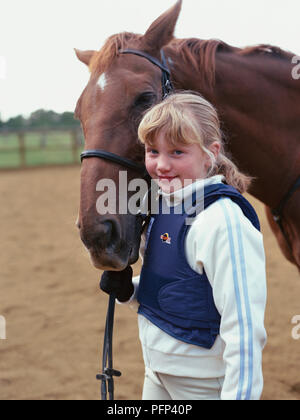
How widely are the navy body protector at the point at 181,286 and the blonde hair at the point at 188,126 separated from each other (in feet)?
0.44

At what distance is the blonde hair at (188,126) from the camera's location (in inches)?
48.7

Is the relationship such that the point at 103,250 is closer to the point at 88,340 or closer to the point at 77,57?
the point at 77,57

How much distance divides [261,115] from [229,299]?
53.5 inches

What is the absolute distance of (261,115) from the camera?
7.17 ft


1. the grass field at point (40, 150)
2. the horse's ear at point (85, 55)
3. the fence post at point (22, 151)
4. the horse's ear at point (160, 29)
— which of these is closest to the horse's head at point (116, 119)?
the horse's ear at point (160, 29)

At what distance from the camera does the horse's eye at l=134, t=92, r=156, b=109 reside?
1.61 m

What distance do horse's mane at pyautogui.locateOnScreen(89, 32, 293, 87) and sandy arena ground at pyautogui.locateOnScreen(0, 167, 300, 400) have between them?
173cm

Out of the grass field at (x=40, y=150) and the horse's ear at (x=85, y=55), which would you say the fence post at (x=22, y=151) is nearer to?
the grass field at (x=40, y=150)

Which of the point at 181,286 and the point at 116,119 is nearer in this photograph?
the point at 181,286

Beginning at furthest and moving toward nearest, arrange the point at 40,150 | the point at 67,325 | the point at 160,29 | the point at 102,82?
1. the point at 40,150
2. the point at 67,325
3. the point at 160,29
4. the point at 102,82

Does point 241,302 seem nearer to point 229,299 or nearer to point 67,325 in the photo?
point 229,299

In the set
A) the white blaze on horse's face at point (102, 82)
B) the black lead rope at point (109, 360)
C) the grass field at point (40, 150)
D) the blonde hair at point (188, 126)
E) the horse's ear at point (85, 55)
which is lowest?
the grass field at point (40, 150)

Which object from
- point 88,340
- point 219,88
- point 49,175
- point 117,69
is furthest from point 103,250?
point 49,175

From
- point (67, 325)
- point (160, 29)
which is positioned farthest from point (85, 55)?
point (67, 325)
